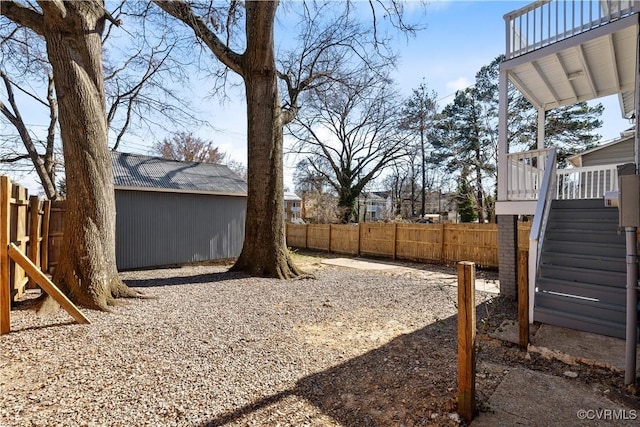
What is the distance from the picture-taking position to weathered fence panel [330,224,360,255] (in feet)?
44.0

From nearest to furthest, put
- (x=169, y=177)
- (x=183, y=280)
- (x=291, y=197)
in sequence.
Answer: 1. (x=183, y=280)
2. (x=169, y=177)
3. (x=291, y=197)

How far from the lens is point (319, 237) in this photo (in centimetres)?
1497

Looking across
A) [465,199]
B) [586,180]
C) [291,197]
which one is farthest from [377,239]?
[291,197]

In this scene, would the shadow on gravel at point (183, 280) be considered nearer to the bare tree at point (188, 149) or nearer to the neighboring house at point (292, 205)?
the bare tree at point (188, 149)

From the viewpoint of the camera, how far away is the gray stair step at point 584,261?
13.4 ft

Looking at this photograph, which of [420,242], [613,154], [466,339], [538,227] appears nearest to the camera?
[466,339]

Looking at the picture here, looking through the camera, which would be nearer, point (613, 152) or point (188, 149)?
point (613, 152)

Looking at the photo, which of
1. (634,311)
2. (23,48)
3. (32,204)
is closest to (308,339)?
(634,311)

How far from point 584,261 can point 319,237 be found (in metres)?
11.2

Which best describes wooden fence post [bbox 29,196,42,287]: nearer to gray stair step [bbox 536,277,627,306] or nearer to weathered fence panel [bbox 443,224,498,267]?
gray stair step [bbox 536,277,627,306]

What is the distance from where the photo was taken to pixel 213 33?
7773mm

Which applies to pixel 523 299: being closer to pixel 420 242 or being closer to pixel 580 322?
pixel 580 322

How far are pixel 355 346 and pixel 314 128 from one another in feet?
66.6

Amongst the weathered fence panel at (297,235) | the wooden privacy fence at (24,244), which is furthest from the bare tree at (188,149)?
the wooden privacy fence at (24,244)
